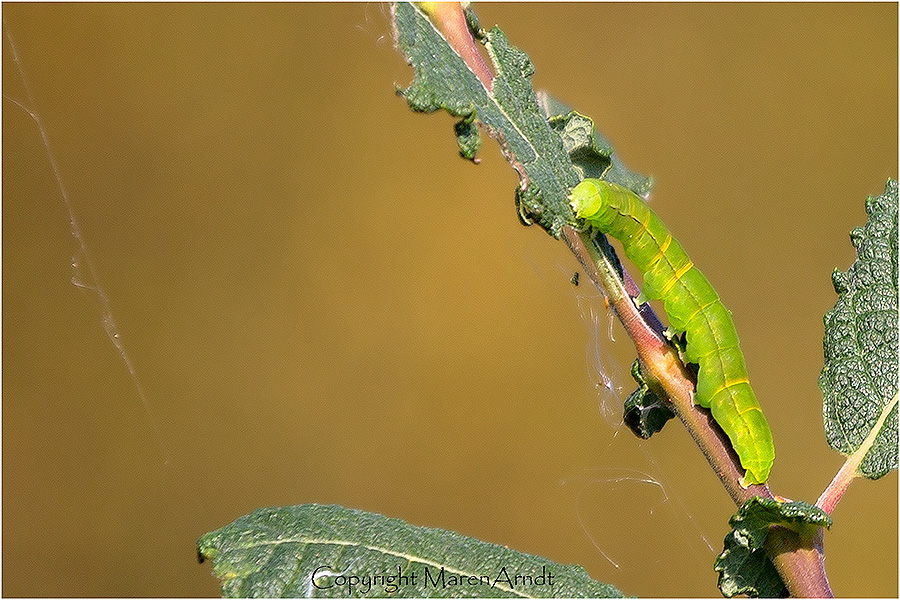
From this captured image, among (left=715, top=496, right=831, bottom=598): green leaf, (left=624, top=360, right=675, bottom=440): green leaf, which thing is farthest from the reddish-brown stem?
(left=715, top=496, right=831, bottom=598): green leaf

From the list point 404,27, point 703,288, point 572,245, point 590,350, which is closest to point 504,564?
point 572,245

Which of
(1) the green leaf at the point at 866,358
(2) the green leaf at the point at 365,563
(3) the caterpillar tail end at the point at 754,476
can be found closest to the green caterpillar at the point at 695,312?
(3) the caterpillar tail end at the point at 754,476

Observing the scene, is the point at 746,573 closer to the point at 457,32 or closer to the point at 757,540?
the point at 757,540

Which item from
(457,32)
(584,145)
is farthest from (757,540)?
(457,32)

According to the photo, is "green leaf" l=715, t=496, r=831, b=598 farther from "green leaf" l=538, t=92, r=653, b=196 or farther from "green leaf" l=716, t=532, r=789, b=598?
"green leaf" l=538, t=92, r=653, b=196

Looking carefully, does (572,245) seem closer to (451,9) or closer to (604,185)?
(604,185)

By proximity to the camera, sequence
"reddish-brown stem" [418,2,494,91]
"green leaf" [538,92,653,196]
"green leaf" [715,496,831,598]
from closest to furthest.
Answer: "green leaf" [715,496,831,598], "reddish-brown stem" [418,2,494,91], "green leaf" [538,92,653,196]
